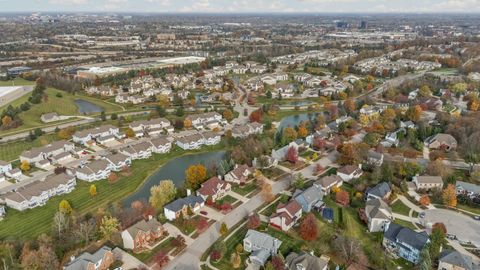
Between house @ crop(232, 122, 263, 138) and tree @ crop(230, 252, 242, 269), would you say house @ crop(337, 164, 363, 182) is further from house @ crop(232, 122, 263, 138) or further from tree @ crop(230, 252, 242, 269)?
tree @ crop(230, 252, 242, 269)

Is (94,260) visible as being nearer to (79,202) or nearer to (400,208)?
(79,202)

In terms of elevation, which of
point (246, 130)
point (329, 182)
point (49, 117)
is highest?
point (246, 130)

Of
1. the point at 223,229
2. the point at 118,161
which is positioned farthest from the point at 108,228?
the point at 118,161

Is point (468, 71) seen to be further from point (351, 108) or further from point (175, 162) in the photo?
point (175, 162)

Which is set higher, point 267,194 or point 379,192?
point 379,192

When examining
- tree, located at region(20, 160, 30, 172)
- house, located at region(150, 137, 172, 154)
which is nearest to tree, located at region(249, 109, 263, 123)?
house, located at region(150, 137, 172, 154)

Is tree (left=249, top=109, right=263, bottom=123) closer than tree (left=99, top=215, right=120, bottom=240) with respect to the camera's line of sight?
No

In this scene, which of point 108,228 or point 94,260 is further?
point 108,228
